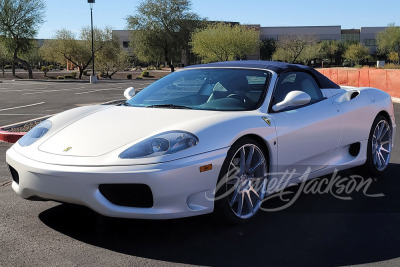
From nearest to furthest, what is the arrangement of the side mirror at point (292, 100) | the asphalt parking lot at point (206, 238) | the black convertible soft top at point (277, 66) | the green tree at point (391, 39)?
the asphalt parking lot at point (206, 238) < the side mirror at point (292, 100) < the black convertible soft top at point (277, 66) < the green tree at point (391, 39)

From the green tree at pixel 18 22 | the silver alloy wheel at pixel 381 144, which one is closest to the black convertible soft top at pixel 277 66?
the silver alloy wheel at pixel 381 144

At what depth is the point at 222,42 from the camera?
229 ft

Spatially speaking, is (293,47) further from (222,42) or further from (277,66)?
(277,66)

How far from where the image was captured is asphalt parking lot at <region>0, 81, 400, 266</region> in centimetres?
339

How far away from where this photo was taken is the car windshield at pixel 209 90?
4.52 meters

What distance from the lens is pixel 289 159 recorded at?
14.6 feet

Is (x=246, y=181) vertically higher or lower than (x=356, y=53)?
lower

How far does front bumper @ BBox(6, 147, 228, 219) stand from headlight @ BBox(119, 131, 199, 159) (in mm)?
112

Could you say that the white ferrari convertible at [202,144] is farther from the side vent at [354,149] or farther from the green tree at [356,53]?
the green tree at [356,53]

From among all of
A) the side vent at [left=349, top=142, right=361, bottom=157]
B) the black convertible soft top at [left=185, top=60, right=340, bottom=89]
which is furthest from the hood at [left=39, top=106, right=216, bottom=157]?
the side vent at [left=349, top=142, right=361, bottom=157]

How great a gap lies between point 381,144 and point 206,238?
3032 mm

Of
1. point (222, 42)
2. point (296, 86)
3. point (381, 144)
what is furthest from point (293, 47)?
point (296, 86)

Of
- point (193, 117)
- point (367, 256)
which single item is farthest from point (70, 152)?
point (367, 256)

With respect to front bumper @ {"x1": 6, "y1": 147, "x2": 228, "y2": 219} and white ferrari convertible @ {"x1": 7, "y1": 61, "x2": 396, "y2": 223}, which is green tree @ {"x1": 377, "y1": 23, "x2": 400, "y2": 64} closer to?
white ferrari convertible @ {"x1": 7, "y1": 61, "x2": 396, "y2": 223}
